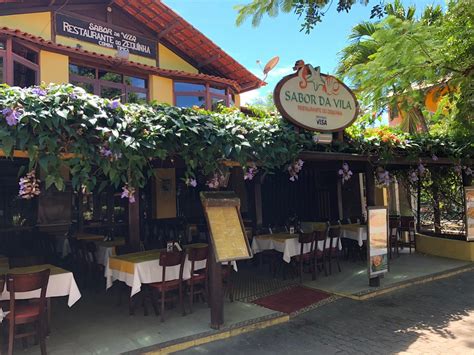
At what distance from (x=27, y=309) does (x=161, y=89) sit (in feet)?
25.4

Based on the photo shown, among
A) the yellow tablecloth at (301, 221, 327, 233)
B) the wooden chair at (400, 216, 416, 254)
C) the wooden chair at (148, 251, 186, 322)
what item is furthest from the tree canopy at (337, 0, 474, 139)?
the wooden chair at (148, 251, 186, 322)

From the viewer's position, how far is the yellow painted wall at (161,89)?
35.2 feet

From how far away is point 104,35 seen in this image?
10344mm

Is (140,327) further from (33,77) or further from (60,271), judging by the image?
(33,77)

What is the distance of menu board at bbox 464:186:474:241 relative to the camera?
8961 mm

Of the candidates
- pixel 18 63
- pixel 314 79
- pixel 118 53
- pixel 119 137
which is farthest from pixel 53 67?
pixel 119 137

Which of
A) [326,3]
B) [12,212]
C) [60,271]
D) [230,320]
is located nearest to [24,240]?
[12,212]

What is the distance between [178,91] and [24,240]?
5.64m

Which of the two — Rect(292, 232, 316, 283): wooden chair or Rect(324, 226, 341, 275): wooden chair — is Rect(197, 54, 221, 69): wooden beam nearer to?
Rect(324, 226, 341, 275): wooden chair

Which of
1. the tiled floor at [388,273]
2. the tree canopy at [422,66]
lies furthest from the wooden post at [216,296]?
the tree canopy at [422,66]

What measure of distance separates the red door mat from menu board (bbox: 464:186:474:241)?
462 centimetres

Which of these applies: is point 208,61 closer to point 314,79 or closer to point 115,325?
point 314,79

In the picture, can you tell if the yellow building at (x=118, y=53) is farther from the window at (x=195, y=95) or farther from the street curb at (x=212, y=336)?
the street curb at (x=212, y=336)

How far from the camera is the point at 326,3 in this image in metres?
5.50
